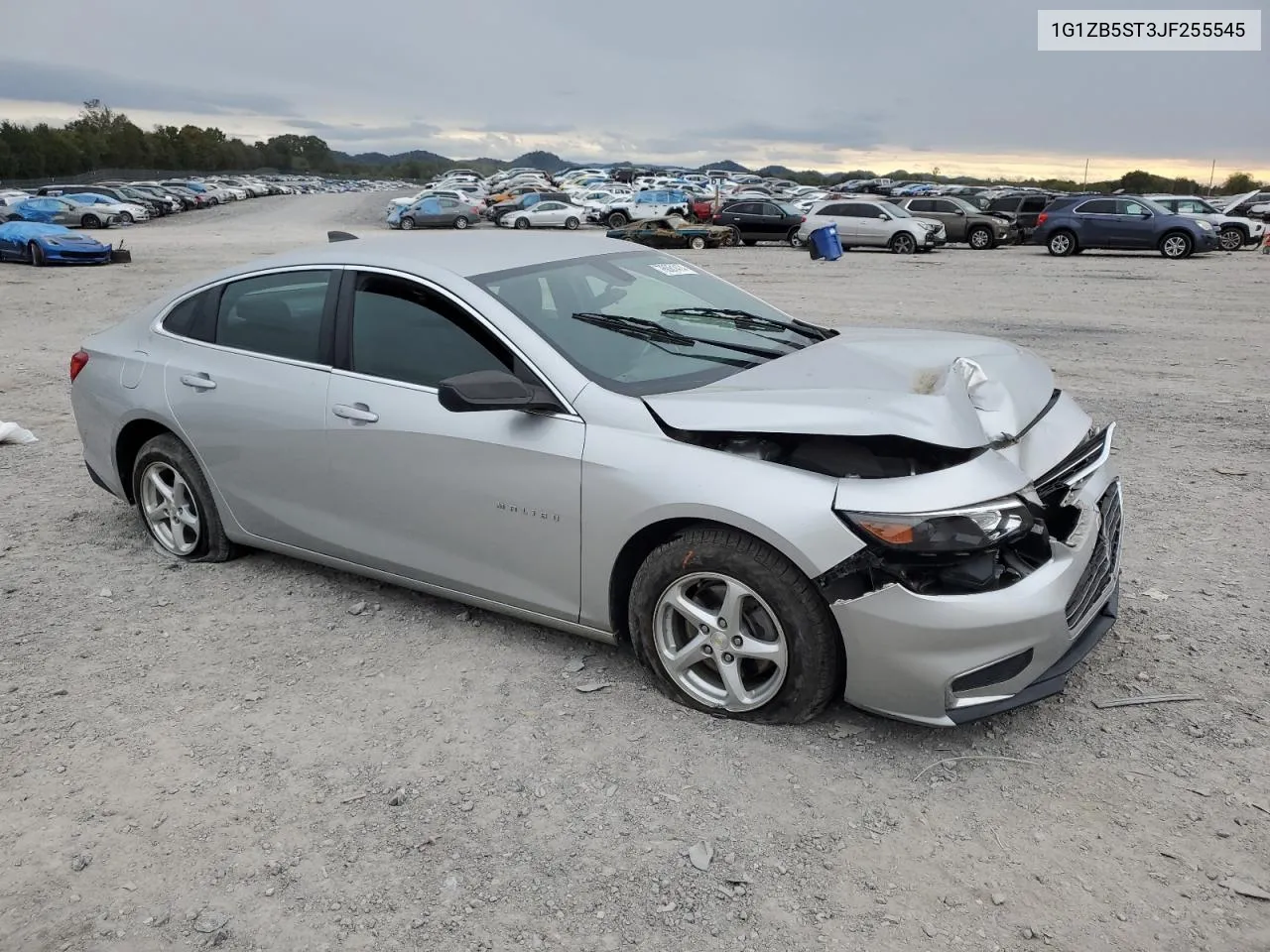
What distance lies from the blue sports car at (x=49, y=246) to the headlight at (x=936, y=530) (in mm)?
24328

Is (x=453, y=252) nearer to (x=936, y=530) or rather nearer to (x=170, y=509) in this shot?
(x=170, y=509)

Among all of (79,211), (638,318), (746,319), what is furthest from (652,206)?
(638,318)

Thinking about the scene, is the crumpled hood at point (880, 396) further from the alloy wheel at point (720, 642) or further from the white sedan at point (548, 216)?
the white sedan at point (548, 216)

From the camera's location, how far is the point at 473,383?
350 centimetres

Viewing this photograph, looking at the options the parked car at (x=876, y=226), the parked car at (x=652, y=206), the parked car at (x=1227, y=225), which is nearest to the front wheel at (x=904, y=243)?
the parked car at (x=876, y=226)

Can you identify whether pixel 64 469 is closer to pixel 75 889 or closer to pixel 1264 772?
pixel 75 889

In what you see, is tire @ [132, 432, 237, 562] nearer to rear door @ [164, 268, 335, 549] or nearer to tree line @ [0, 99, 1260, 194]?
rear door @ [164, 268, 335, 549]

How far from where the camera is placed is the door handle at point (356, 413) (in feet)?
13.3

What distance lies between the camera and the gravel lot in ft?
8.63

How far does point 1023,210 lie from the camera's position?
30.4 metres

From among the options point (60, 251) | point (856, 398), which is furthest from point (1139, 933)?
point (60, 251)

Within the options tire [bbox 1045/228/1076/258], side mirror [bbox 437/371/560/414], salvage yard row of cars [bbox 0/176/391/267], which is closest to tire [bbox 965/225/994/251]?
tire [bbox 1045/228/1076/258]

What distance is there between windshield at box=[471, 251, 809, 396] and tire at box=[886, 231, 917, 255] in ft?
78.7

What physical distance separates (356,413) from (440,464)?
487mm
